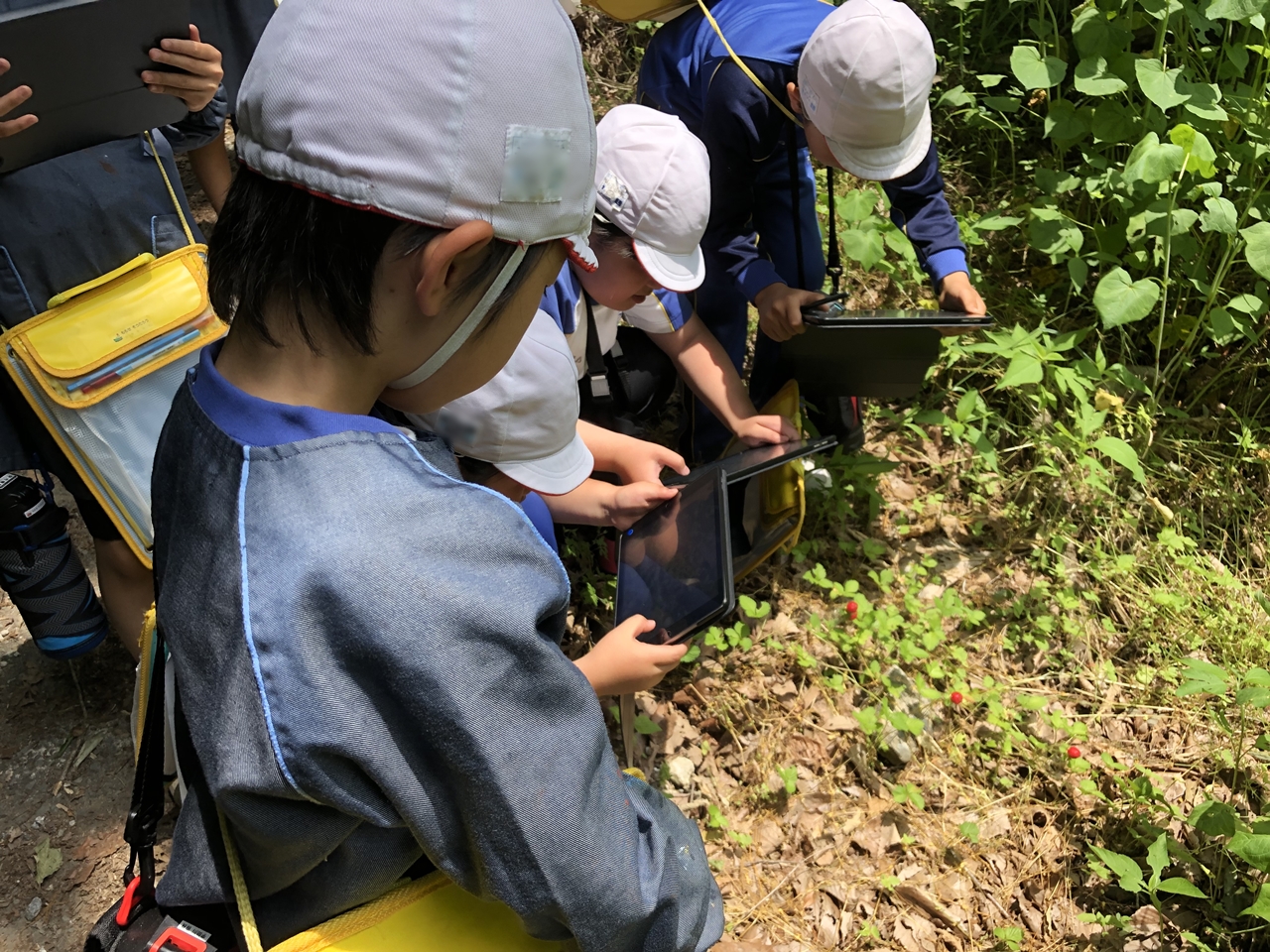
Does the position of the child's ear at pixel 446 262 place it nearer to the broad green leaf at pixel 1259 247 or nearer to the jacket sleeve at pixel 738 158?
the jacket sleeve at pixel 738 158

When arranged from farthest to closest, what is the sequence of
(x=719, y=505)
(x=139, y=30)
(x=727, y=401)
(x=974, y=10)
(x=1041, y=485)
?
(x=974, y=10) → (x=1041, y=485) → (x=727, y=401) → (x=719, y=505) → (x=139, y=30)

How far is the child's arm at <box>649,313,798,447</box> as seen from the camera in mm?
2553

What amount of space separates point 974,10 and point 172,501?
4.35 metres

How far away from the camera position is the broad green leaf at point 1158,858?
1943mm

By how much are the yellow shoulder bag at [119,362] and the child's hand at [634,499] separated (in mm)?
960

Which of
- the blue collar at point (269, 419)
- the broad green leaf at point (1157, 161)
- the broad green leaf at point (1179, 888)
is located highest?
the blue collar at point (269, 419)

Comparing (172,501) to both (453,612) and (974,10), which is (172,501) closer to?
(453,612)

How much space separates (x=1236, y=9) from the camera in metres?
2.76

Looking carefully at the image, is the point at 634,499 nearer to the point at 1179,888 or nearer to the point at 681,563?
the point at 681,563

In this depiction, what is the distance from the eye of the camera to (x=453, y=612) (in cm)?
83

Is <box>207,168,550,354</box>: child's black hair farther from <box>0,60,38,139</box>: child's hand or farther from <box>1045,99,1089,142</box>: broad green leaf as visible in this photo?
<box>1045,99,1089,142</box>: broad green leaf

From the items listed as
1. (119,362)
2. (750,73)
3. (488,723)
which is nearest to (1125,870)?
(488,723)

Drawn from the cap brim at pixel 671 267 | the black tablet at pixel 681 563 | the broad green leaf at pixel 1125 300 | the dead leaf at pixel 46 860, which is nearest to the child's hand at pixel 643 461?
the black tablet at pixel 681 563

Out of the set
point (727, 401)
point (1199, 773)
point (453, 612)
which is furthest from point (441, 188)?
point (1199, 773)
